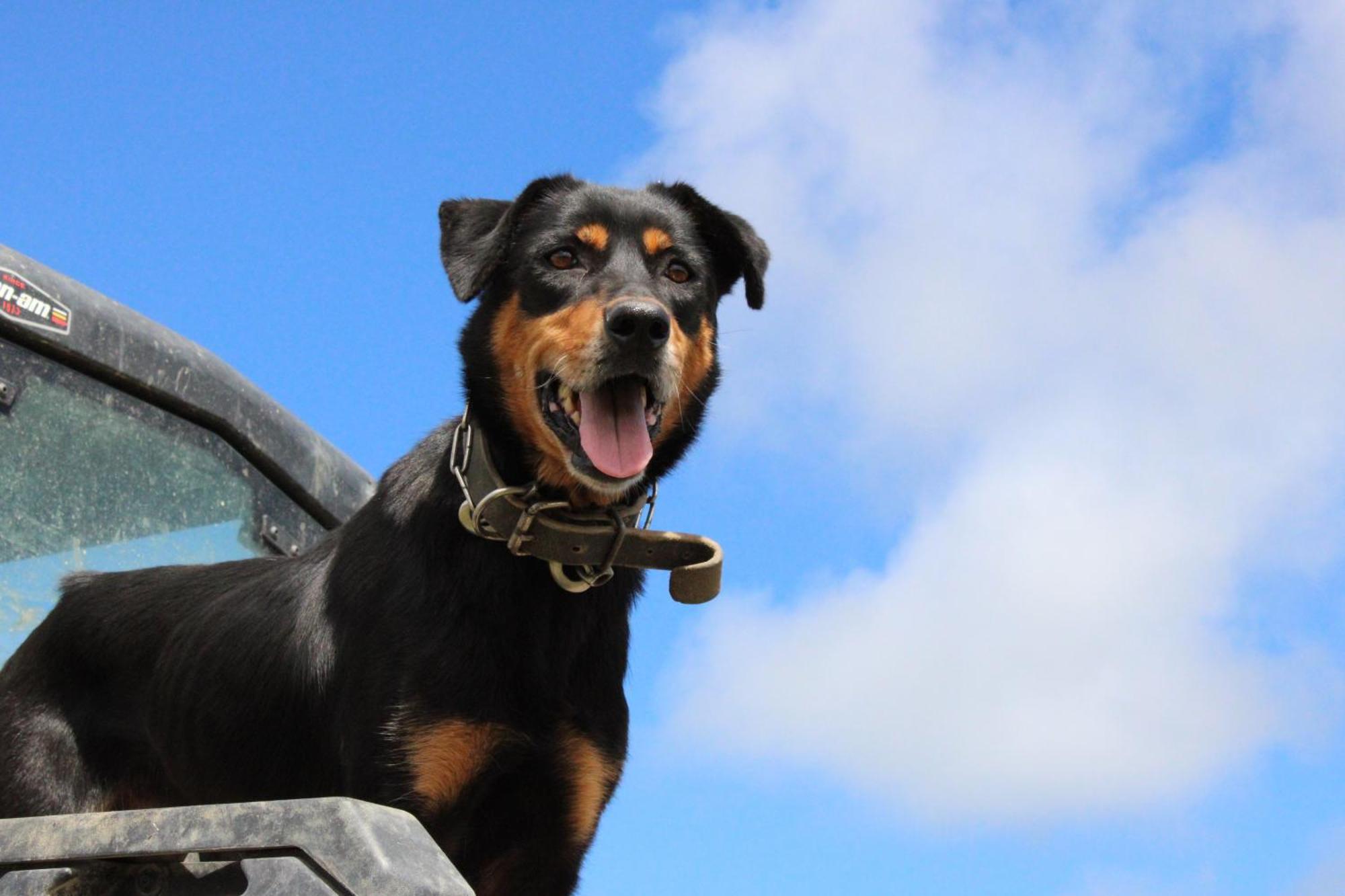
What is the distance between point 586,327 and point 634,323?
12 cm

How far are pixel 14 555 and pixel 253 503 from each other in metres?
1.22

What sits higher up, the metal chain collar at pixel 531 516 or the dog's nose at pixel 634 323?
the dog's nose at pixel 634 323

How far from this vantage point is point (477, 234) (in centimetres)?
377

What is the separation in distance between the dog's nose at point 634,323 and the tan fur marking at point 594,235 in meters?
0.36

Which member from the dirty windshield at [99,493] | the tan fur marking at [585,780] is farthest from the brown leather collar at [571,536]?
the dirty windshield at [99,493]

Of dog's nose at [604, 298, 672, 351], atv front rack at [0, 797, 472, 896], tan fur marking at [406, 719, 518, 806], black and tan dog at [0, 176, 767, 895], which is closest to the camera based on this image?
atv front rack at [0, 797, 472, 896]

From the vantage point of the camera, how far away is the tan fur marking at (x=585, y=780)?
333 centimetres

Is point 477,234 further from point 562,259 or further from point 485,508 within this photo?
point 485,508

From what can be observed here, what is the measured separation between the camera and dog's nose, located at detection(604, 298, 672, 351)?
3395 millimetres

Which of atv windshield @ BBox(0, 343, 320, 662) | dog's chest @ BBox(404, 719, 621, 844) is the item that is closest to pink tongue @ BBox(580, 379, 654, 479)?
dog's chest @ BBox(404, 719, 621, 844)

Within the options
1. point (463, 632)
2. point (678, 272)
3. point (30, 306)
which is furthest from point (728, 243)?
point (30, 306)

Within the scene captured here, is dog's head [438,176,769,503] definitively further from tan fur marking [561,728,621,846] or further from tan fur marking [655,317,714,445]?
tan fur marking [561,728,621,846]

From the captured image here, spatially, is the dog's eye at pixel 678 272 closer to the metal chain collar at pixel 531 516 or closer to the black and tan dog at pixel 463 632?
the black and tan dog at pixel 463 632

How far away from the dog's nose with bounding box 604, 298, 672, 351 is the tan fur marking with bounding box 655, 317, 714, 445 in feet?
0.31
